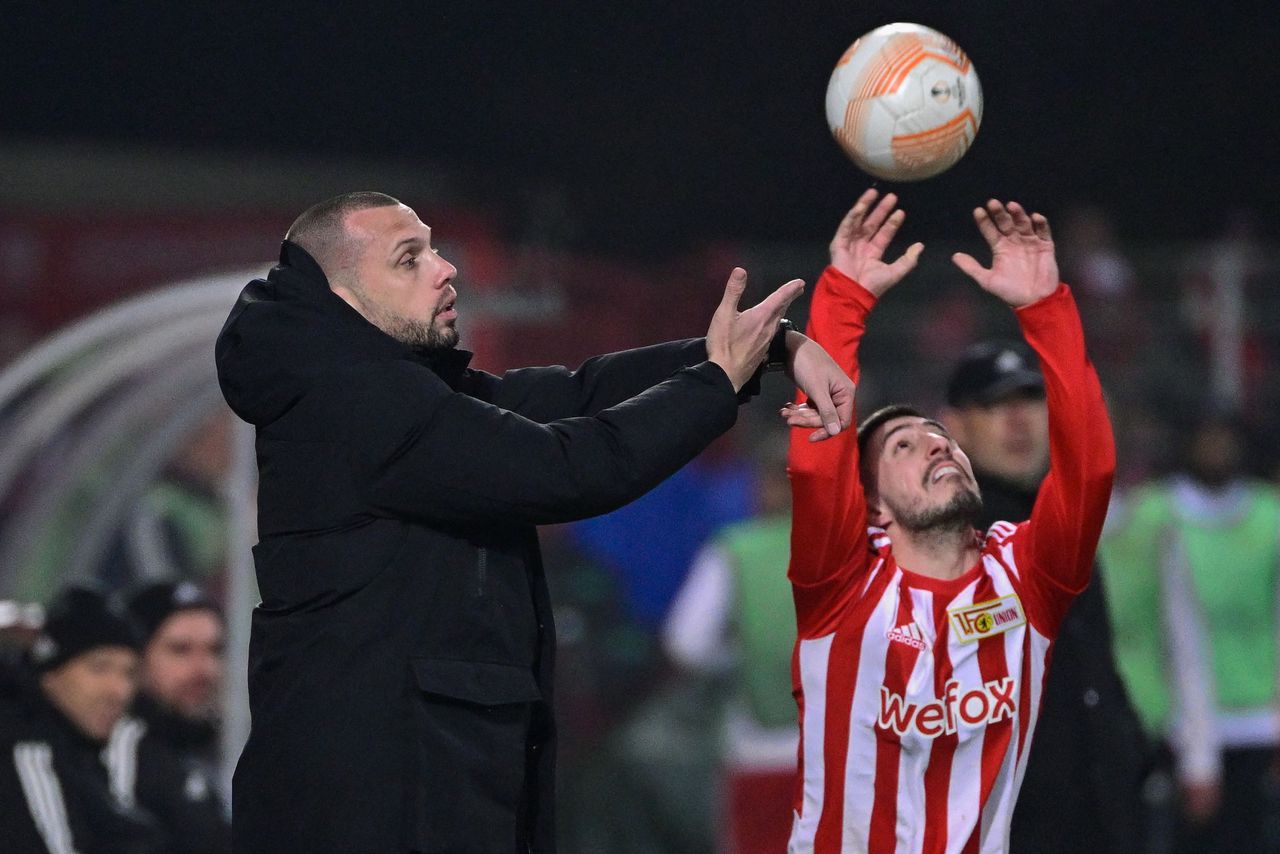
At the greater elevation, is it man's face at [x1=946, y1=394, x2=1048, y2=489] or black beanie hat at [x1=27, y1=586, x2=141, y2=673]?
man's face at [x1=946, y1=394, x2=1048, y2=489]

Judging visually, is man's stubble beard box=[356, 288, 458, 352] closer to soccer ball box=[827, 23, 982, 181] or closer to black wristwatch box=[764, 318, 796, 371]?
black wristwatch box=[764, 318, 796, 371]

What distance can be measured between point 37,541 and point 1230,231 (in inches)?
358

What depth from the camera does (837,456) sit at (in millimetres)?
3498

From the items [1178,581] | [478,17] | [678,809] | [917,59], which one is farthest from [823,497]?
[478,17]

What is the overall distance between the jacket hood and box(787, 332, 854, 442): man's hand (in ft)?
2.38

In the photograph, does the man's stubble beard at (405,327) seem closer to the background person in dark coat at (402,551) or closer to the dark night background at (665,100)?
the background person in dark coat at (402,551)

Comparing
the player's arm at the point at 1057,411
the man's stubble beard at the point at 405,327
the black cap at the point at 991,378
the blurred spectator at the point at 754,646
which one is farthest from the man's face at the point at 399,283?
the blurred spectator at the point at 754,646

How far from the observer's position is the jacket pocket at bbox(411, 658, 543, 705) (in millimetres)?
3061

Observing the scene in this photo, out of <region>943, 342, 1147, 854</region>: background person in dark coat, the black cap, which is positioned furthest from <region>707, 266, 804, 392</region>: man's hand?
the black cap

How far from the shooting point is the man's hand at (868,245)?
3650mm

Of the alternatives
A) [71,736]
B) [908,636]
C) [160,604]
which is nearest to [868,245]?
[908,636]

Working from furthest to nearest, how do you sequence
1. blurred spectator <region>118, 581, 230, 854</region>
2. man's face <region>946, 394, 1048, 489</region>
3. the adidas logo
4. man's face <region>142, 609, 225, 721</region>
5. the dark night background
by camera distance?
the dark night background < man's face <region>142, 609, 225, 721</region> < blurred spectator <region>118, 581, 230, 854</region> < man's face <region>946, 394, 1048, 489</region> < the adidas logo

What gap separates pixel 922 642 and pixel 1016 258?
0.83 m

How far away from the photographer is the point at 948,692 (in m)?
3.53
